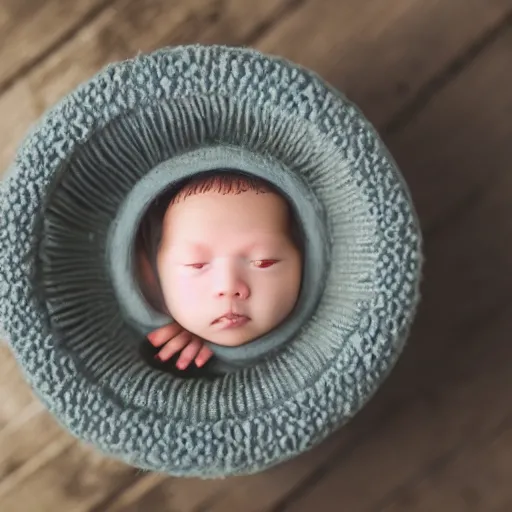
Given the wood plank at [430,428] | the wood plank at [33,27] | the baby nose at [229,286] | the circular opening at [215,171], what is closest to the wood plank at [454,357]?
the wood plank at [430,428]

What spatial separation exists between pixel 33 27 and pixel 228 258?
0.43m

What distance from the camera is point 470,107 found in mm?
1016

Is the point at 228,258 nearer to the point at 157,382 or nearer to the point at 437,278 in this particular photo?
the point at 157,382

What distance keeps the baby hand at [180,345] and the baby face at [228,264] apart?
0.04m

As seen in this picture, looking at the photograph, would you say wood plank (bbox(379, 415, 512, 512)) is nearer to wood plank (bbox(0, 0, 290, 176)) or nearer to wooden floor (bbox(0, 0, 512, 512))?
wooden floor (bbox(0, 0, 512, 512))

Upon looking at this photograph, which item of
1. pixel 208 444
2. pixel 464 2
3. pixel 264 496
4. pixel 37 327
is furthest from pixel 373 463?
pixel 464 2

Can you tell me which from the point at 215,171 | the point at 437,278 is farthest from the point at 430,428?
the point at 215,171


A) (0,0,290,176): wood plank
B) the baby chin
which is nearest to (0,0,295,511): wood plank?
(0,0,290,176): wood plank

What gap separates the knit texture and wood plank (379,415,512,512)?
0.82 feet

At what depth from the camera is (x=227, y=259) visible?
822 millimetres

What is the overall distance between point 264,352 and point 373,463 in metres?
0.23

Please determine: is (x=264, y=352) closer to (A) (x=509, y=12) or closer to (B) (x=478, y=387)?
(B) (x=478, y=387)

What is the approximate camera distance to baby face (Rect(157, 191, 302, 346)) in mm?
822

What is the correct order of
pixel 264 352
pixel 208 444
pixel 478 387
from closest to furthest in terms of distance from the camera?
pixel 208 444 → pixel 264 352 → pixel 478 387
